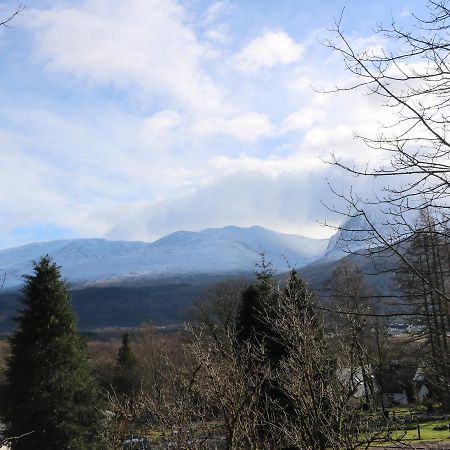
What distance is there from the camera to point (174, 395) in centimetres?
856

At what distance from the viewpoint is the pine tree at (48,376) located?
17.8 meters

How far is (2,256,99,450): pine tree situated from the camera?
58.5 feet

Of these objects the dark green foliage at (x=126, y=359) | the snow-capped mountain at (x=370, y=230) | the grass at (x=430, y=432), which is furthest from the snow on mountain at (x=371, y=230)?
the dark green foliage at (x=126, y=359)

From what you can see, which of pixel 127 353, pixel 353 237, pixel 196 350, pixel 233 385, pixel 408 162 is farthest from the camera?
pixel 127 353

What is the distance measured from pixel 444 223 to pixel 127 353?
116ft

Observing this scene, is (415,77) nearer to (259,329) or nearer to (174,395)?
(174,395)

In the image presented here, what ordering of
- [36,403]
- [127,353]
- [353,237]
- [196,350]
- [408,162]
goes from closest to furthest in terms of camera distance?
1. [408,162]
2. [353,237]
3. [196,350]
4. [36,403]
5. [127,353]

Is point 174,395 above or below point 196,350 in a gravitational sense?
below

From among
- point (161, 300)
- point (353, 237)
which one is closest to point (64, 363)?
point (353, 237)

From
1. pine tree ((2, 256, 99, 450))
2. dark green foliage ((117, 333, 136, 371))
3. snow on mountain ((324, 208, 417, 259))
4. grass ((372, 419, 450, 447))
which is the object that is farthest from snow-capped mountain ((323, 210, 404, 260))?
dark green foliage ((117, 333, 136, 371))

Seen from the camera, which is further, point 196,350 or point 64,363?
point 64,363

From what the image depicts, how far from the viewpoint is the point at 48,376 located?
715 inches

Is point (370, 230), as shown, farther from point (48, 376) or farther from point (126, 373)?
point (126, 373)

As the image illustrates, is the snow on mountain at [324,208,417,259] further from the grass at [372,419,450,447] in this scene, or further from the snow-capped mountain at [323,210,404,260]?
the grass at [372,419,450,447]
